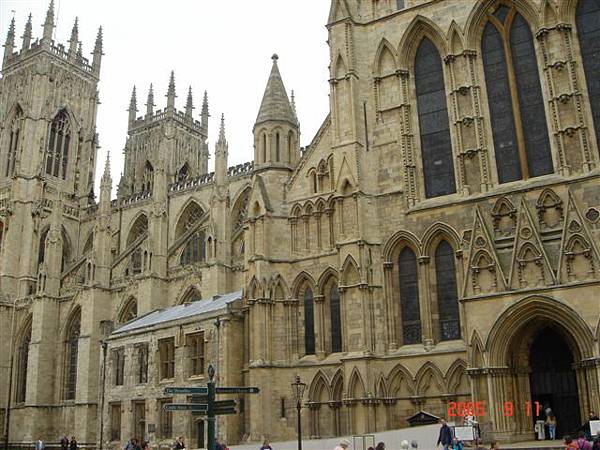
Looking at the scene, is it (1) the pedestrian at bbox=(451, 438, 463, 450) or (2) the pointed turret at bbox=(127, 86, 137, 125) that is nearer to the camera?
(1) the pedestrian at bbox=(451, 438, 463, 450)

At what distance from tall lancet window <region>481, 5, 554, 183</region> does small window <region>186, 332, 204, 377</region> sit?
14529 millimetres

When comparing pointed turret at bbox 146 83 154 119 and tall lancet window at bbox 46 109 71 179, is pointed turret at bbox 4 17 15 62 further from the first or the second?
pointed turret at bbox 146 83 154 119

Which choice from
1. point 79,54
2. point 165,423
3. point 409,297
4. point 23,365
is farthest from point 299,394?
point 79,54

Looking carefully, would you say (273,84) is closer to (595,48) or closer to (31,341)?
(595,48)

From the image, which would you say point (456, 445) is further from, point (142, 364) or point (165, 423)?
point (142, 364)

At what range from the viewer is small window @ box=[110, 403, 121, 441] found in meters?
33.5

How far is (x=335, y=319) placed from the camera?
25719 mm

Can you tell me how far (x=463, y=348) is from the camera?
885 inches

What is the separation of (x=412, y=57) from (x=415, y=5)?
2.02 meters

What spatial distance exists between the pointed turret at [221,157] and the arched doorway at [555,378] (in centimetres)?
3365

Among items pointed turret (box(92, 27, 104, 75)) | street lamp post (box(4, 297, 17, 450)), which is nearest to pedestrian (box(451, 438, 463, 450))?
street lamp post (box(4, 297, 17, 450))

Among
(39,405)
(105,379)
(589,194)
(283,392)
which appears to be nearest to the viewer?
(589,194)

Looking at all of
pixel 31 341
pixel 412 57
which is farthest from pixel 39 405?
pixel 412 57

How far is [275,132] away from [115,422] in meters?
16.7
